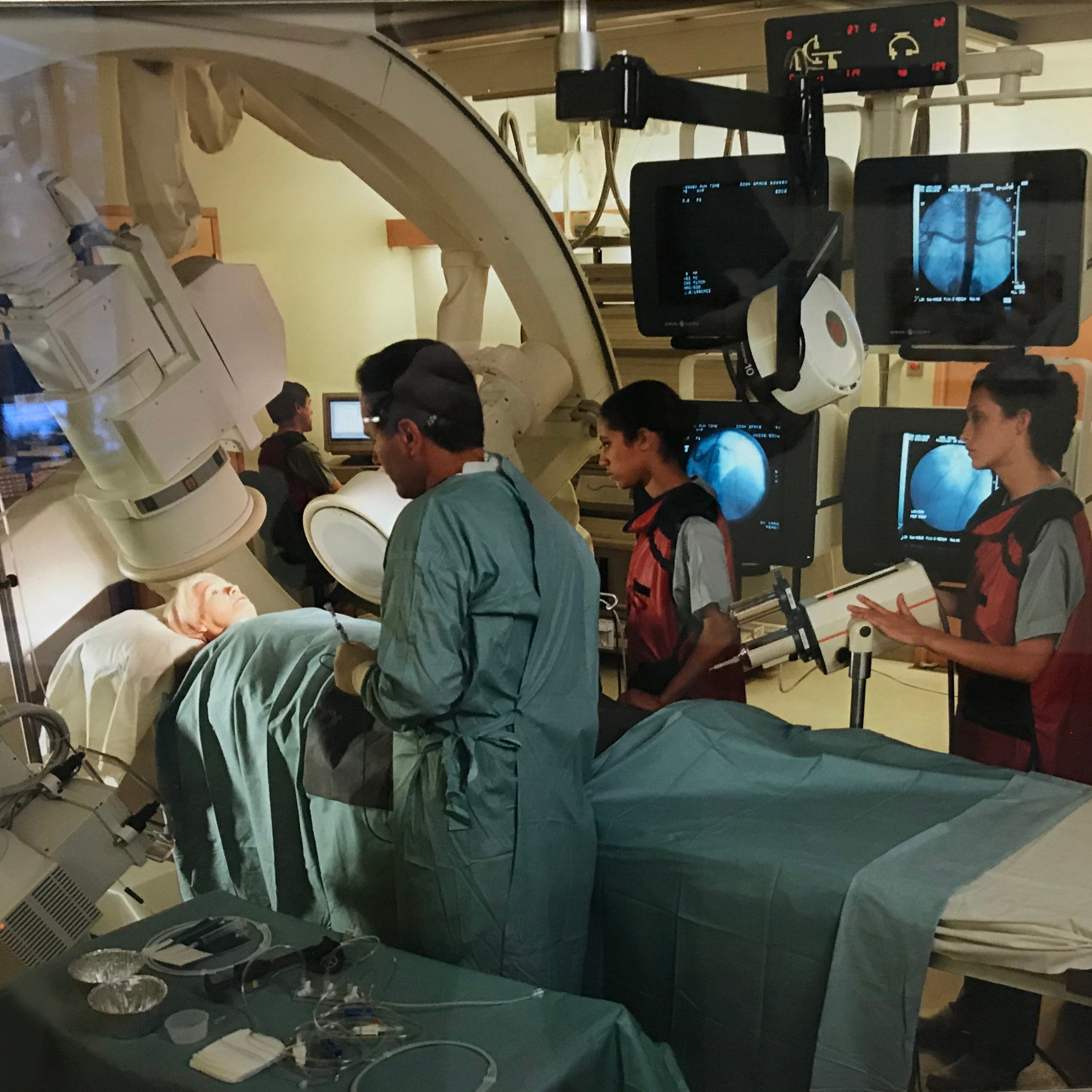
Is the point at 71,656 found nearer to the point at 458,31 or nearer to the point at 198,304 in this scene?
the point at 198,304

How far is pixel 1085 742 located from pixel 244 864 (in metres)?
1.22

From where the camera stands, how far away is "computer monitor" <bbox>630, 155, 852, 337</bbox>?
1638 mm

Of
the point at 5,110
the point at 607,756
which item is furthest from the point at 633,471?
the point at 5,110

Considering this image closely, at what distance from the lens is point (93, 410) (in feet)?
4.75

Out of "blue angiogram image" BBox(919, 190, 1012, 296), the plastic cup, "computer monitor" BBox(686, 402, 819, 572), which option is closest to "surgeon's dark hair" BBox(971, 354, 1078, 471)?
"blue angiogram image" BBox(919, 190, 1012, 296)

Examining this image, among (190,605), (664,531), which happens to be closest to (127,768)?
(190,605)

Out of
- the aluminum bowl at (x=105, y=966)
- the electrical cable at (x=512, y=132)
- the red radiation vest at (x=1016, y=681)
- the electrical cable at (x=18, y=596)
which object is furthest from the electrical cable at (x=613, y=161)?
the aluminum bowl at (x=105, y=966)

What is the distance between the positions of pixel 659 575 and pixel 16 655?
90 centimetres

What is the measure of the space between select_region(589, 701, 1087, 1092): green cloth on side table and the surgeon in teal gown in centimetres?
18

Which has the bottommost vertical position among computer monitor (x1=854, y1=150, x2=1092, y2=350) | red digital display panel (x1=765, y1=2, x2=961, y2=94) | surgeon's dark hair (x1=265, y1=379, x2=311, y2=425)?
surgeon's dark hair (x1=265, y1=379, x2=311, y2=425)

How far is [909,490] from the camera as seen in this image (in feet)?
5.62

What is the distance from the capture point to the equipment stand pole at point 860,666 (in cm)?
172

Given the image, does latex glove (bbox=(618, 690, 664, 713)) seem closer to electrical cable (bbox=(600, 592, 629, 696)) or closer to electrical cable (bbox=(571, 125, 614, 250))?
electrical cable (bbox=(600, 592, 629, 696))

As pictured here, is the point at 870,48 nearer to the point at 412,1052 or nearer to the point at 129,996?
the point at 412,1052
